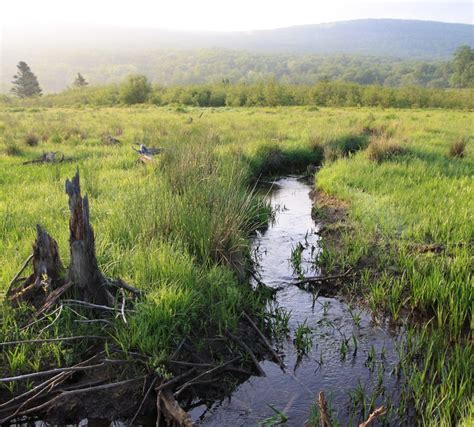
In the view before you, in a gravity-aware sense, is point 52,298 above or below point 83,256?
below

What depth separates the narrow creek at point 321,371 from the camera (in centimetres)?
399

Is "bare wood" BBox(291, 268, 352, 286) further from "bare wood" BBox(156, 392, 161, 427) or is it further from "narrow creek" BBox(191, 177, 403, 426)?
"bare wood" BBox(156, 392, 161, 427)

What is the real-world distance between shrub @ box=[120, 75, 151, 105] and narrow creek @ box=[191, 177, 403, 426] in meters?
52.8

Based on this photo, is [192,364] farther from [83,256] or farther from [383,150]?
[383,150]

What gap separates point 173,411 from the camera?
11.9ft

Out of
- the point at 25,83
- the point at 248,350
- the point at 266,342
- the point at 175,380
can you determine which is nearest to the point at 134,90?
the point at 25,83

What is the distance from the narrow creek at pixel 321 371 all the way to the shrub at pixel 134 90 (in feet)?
173

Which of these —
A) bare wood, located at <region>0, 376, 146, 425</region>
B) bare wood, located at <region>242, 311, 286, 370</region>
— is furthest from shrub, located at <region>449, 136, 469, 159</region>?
bare wood, located at <region>0, 376, 146, 425</region>

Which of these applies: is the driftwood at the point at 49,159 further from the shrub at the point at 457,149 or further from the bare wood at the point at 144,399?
the shrub at the point at 457,149

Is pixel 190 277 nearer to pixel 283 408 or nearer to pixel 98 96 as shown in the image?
pixel 283 408

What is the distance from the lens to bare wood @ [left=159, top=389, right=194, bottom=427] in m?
3.51

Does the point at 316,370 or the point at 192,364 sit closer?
the point at 192,364

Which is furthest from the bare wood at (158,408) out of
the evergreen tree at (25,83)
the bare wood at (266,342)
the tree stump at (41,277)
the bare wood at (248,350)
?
the evergreen tree at (25,83)

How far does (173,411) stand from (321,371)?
5.51 feet
